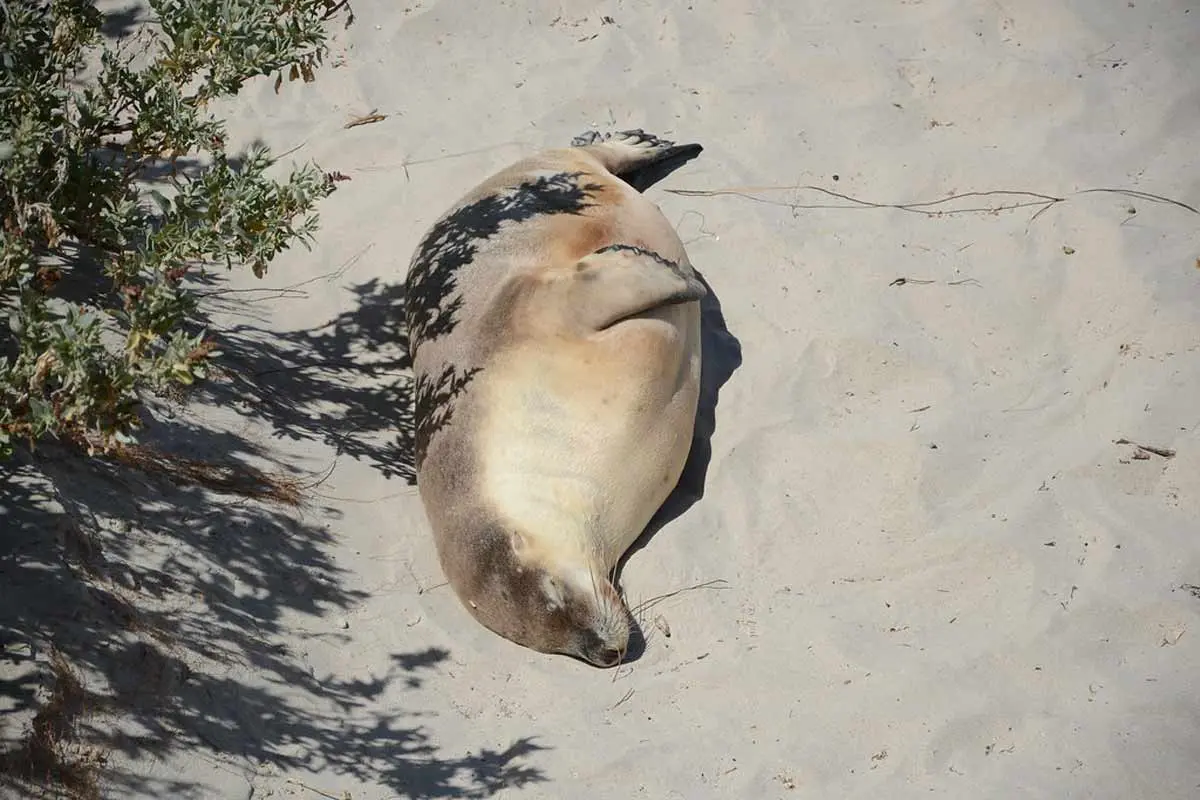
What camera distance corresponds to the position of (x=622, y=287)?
442 centimetres

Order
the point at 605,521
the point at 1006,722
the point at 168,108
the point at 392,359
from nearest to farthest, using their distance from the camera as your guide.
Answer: the point at 1006,722
the point at 168,108
the point at 605,521
the point at 392,359

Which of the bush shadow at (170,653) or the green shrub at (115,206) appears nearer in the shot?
the green shrub at (115,206)

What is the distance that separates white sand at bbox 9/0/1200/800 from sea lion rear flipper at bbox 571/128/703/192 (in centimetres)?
12

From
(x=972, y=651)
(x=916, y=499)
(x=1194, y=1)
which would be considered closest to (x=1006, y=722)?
(x=972, y=651)

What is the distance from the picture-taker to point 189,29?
3.67m

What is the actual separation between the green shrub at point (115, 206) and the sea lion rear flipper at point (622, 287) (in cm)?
104

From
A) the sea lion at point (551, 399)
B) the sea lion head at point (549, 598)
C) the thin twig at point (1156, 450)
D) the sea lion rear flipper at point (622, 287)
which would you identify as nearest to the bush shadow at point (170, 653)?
the sea lion head at point (549, 598)

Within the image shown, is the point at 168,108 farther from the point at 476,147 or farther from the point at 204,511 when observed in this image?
the point at 476,147

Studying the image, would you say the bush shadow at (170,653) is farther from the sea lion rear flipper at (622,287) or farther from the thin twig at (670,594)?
the sea lion rear flipper at (622,287)

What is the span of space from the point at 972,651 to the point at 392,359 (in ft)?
8.83

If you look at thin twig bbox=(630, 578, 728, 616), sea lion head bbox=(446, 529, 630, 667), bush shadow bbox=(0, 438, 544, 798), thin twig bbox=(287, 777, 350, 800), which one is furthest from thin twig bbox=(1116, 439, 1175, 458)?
thin twig bbox=(287, 777, 350, 800)

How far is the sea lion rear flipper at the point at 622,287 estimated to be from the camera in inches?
173

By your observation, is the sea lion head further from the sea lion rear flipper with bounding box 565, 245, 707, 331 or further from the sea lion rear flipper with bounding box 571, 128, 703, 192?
the sea lion rear flipper with bounding box 571, 128, 703, 192

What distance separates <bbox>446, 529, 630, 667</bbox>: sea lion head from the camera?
12.9 ft
